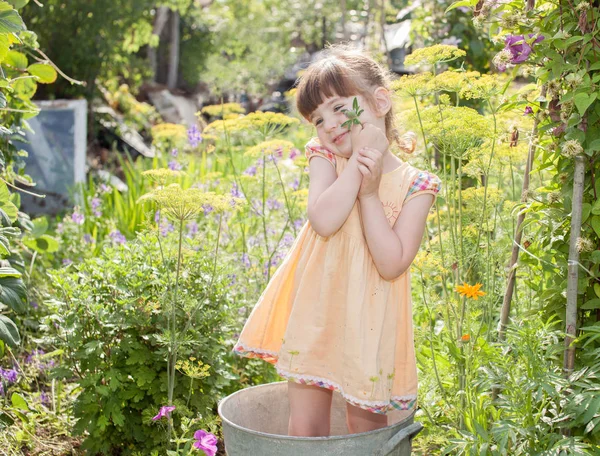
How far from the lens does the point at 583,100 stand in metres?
1.88

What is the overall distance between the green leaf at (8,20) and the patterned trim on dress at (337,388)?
1083 mm

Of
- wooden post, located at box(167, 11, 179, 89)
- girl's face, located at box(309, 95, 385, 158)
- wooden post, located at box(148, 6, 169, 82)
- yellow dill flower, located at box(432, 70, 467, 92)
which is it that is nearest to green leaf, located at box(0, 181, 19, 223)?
girl's face, located at box(309, 95, 385, 158)

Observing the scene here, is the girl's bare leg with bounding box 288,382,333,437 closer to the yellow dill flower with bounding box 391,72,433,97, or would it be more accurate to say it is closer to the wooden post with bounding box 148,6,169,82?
the yellow dill flower with bounding box 391,72,433,97

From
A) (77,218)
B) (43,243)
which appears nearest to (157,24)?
(77,218)

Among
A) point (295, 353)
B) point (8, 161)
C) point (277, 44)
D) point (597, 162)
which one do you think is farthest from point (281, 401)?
point (277, 44)

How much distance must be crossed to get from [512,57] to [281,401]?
1.17 m

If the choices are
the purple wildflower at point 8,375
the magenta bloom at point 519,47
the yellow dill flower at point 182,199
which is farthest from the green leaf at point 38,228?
the magenta bloom at point 519,47

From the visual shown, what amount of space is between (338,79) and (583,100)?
2.00ft

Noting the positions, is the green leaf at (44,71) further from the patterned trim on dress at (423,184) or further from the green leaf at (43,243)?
the patterned trim on dress at (423,184)

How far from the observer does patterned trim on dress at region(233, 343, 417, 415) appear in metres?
1.91

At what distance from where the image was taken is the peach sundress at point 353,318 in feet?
6.31

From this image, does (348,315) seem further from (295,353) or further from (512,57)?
(512,57)

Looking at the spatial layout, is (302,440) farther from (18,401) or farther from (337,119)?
(18,401)

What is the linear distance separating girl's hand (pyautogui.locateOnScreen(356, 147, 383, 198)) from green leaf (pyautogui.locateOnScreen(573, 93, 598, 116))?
0.49 metres
